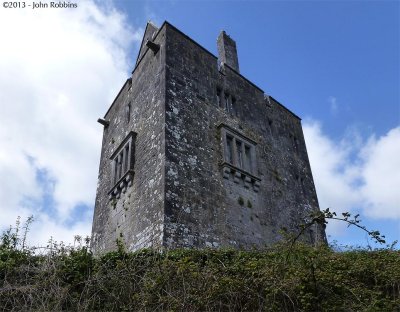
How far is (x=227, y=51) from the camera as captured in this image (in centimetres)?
1647

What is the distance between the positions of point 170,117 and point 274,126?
5835 millimetres

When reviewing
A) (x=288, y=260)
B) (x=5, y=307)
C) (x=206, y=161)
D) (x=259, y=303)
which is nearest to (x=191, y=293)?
(x=259, y=303)

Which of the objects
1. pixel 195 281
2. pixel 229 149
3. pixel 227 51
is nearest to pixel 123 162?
pixel 229 149

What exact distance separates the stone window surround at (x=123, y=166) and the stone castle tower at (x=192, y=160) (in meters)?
0.04

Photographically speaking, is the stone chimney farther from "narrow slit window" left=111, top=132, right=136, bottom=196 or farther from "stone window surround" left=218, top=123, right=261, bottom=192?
"narrow slit window" left=111, top=132, right=136, bottom=196

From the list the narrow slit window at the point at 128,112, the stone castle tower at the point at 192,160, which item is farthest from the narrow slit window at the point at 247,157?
the narrow slit window at the point at 128,112

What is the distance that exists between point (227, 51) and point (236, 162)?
590 cm

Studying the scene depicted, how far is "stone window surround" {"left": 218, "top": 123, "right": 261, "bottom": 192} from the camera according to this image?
12.2m

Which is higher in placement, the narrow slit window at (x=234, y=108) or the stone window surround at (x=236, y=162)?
the narrow slit window at (x=234, y=108)

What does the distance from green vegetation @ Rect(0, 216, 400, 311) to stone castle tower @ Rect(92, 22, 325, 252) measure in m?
2.43

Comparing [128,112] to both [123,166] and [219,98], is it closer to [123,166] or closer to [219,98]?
[123,166]

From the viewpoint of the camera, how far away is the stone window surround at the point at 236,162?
40.0 ft

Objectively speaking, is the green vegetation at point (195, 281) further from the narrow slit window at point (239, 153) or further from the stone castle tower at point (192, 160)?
the narrow slit window at point (239, 153)

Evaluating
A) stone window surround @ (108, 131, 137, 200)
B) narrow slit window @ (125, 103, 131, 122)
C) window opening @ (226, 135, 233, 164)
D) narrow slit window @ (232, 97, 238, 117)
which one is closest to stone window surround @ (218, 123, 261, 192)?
window opening @ (226, 135, 233, 164)
